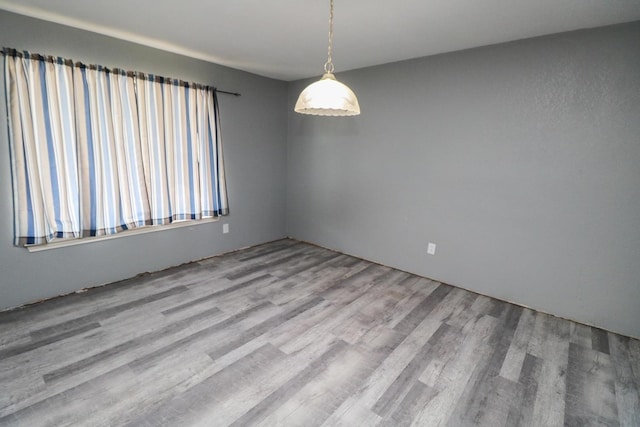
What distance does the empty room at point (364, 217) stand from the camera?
70.8 inches

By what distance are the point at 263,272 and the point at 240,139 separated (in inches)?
70.0

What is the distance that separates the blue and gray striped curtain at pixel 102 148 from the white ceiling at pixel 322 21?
1.50ft

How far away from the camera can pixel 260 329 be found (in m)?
2.36

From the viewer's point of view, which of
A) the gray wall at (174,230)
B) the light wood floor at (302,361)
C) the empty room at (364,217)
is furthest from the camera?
the gray wall at (174,230)

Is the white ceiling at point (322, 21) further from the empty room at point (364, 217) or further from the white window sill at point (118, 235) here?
the white window sill at point (118, 235)

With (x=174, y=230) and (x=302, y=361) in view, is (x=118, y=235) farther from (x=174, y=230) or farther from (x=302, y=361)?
(x=302, y=361)

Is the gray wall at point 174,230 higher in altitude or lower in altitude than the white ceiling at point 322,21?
lower

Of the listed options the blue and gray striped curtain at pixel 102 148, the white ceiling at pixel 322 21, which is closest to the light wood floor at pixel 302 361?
the blue and gray striped curtain at pixel 102 148

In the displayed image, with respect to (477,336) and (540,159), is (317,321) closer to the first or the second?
(477,336)

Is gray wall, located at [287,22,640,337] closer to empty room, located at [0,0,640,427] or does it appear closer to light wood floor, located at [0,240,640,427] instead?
empty room, located at [0,0,640,427]

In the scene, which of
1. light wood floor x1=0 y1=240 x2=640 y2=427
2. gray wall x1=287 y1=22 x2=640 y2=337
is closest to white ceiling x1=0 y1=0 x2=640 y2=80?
gray wall x1=287 y1=22 x2=640 y2=337

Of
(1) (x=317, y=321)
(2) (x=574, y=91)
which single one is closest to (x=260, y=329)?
(1) (x=317, y=321)

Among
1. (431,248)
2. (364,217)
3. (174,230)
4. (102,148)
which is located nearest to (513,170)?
(431,248)

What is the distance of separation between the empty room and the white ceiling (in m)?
0.02
